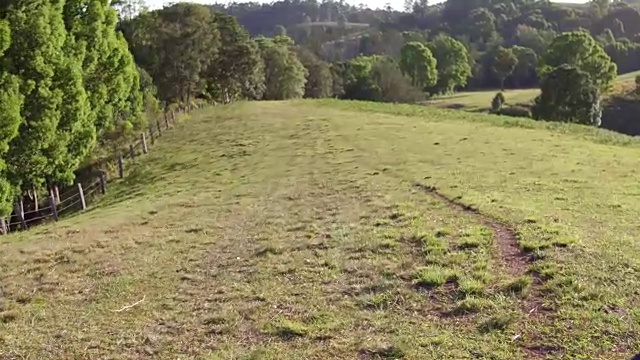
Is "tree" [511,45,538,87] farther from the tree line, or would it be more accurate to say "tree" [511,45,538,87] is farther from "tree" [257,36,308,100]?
the tree line

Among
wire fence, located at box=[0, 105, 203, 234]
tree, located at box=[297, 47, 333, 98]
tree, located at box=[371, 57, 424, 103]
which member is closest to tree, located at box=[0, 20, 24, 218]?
wire fence, located at box=[0, 105, 203, 234]

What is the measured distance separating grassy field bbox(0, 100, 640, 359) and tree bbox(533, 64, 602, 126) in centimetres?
2712

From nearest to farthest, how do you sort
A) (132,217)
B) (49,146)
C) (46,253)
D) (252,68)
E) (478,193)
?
(46,253) → (478,193) → (132,217) → (49,146) → (252,68)

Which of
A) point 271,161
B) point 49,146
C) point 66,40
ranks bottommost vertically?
point 271,161

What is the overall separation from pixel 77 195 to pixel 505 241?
19.0 m

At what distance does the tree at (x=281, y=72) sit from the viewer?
6844 centimetres

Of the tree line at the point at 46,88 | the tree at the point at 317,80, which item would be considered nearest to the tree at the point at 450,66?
the tree at the point at 317,80

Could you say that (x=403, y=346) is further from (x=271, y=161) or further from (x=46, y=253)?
(x=271, y=161)

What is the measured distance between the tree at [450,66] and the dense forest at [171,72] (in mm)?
166

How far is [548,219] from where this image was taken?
39.4 ft

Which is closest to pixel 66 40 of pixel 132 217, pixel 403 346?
pixel 132 217

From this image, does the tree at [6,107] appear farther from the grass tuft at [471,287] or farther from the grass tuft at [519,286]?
the grass tuft at [519,286]

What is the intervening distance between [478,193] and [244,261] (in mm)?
6577

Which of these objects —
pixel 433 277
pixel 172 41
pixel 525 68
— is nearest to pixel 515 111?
pixel 172 41
